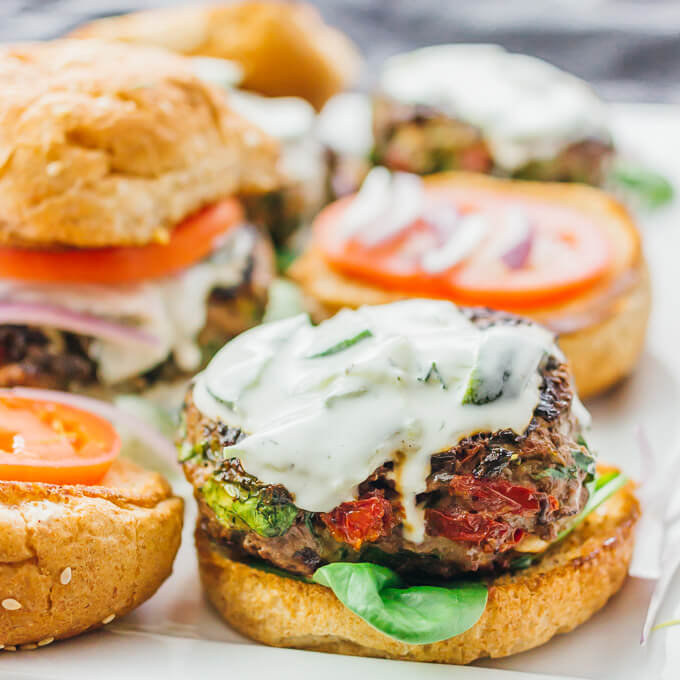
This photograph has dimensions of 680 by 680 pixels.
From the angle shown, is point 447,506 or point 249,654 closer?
point 447,506

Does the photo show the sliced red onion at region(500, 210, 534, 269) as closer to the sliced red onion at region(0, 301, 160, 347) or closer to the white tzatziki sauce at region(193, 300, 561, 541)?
the white tzatziki sauce at region(193, 300, 561, 541)

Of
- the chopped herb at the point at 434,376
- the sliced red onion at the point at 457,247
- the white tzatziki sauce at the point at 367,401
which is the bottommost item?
the sliced red onion at the point at 457,247

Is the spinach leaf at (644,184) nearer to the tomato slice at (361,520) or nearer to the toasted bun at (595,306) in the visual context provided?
the toasted bun at (595,306)

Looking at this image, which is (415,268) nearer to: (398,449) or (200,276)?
(200,276)

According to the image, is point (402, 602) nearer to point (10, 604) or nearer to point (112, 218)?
point (10, 604)

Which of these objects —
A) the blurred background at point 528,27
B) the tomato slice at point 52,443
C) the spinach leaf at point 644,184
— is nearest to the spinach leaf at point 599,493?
the tomato slice at point 52,443

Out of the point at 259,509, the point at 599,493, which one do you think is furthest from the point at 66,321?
the point at 599,493

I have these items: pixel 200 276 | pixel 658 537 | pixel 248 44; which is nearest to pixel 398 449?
pixel 658 537
